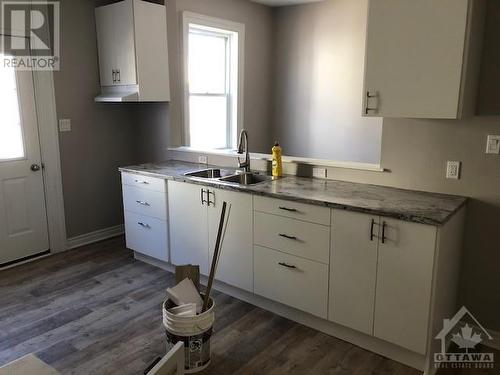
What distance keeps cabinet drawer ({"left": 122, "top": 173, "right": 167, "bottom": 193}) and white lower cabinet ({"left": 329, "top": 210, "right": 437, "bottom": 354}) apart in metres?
1.55

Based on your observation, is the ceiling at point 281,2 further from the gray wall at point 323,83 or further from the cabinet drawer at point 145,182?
the cabinet drawer at point 145,182

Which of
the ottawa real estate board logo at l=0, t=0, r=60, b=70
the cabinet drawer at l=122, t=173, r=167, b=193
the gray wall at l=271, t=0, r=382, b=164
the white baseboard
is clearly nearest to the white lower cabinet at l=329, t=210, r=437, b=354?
the cabinet drawer at l=122, t=173, r=167, b=193

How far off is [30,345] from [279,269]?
161cm

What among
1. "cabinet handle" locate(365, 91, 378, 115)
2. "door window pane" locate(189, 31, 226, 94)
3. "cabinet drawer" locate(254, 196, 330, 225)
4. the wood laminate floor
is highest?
"door window pane" locate(189, 31, 226, 94)

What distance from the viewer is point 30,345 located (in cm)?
246

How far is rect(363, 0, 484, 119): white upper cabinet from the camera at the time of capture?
205 cm

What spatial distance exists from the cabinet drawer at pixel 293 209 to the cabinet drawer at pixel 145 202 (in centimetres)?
99

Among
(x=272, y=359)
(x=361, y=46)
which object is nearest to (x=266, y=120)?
(x=361, y=46)

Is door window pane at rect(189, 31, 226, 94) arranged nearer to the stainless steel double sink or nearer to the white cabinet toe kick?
the stainless steel double sink

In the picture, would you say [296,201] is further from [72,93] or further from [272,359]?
[72,93]

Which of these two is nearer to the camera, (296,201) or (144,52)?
(296,201)

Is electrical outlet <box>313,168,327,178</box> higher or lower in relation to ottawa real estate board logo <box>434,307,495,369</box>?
higher

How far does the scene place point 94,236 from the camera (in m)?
4.21

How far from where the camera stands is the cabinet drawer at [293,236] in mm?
2416
